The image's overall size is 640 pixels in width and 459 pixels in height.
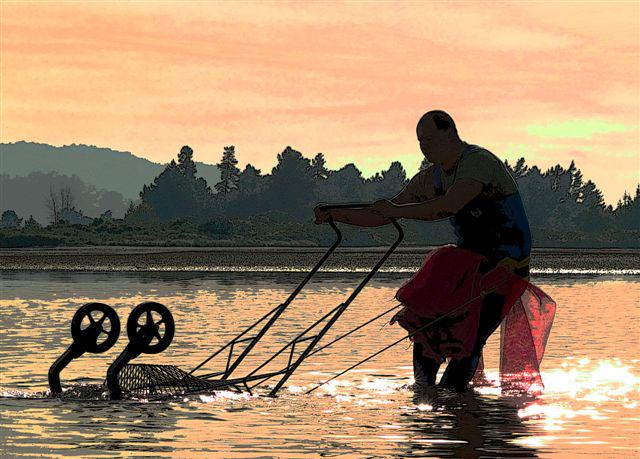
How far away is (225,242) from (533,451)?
16087 cm

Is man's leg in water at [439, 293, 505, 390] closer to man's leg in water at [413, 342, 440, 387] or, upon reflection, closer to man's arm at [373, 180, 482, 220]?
man's leg in water at [413, 342, 440, 387]

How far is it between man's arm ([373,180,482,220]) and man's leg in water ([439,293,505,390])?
757 millimetres

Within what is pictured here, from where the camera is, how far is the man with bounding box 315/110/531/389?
33.0ft

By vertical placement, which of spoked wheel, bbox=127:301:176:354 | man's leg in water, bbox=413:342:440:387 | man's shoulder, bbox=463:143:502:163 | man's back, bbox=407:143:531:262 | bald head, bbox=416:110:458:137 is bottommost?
man's leg in water, bbox=413:342:440:387

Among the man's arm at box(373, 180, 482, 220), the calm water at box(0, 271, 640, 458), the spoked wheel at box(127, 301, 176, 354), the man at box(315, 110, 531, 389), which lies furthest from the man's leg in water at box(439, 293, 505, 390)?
the spoked wheel at box(127, 301, 176, 354)

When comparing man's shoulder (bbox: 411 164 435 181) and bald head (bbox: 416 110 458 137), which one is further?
man's shoulder (bbox: 411 164 435 181)

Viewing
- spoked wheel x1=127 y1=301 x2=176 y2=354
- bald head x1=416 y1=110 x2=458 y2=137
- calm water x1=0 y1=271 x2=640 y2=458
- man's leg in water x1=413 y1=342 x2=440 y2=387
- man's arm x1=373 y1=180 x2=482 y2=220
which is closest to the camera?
calm water x1=0 y1=271 x2=640 y2=458

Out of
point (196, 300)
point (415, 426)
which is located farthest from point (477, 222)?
point (196, 300)

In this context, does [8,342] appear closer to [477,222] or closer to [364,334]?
[364,334]

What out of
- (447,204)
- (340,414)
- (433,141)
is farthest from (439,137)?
(340,414)

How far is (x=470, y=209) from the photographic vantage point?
10203 mm

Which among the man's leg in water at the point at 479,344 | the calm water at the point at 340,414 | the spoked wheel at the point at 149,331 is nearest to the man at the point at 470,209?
the man's leg in water at the point at 479,344

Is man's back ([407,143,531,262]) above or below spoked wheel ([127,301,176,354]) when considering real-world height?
above

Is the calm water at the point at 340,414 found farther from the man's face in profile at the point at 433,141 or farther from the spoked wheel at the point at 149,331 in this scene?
the man's face in profile at the point at 433,141
